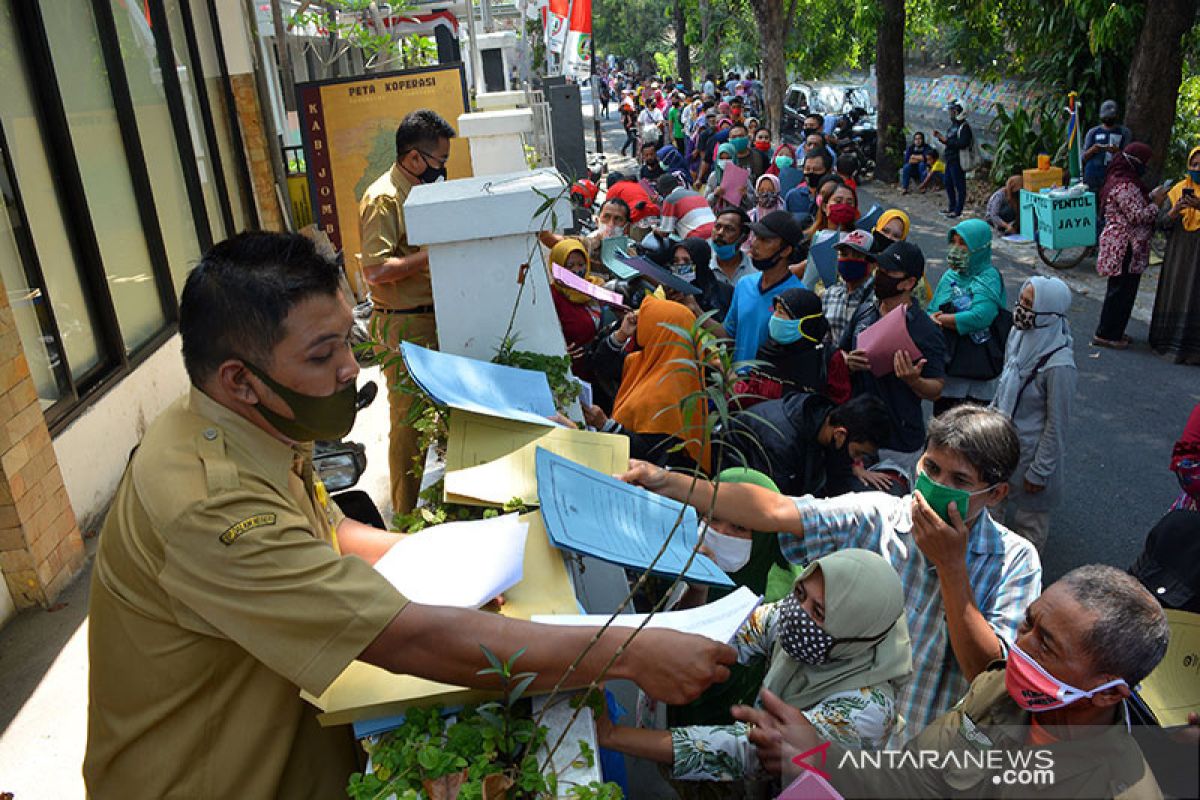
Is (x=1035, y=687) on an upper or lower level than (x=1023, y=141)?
upper

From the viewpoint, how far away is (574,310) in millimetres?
5059

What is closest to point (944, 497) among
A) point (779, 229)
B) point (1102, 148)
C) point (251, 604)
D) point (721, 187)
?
point (251, 604)

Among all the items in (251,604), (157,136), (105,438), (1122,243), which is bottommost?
(105,438)

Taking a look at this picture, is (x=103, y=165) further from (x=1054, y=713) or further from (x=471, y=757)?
(x=1054, y=713)

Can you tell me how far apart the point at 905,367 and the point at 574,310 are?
69.3 inches

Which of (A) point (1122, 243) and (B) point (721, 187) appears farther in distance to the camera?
(B) point (721, 187)

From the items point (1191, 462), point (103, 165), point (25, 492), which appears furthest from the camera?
point (103, 165)

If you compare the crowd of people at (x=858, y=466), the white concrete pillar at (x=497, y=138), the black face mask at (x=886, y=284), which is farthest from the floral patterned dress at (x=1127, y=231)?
the white concrete pillar at (x=497, y=138)

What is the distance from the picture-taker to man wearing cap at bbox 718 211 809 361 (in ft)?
17.2

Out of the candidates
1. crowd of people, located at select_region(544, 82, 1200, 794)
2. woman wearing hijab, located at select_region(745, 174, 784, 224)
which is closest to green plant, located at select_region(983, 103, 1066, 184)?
crowd of people, located at select_region(544, 82, 1200, 794)

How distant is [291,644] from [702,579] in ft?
2.77

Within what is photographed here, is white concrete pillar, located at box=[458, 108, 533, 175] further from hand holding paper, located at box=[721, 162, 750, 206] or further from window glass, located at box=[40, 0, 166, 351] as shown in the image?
hand holding paper, located at box=[721, 162, 750, 206]

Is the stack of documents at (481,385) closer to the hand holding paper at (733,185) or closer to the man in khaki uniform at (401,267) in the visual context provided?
the man in khaki uniform at (401,267)

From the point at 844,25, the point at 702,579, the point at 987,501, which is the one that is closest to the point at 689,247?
the point at 987,501
